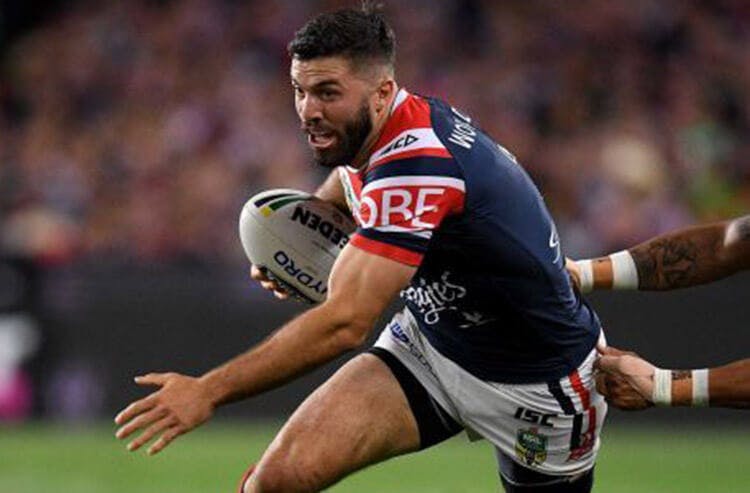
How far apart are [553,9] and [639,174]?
2423 mm

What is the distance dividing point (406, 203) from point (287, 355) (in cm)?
66

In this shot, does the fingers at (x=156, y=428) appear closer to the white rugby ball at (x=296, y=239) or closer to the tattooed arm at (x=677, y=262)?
the white rugby ball at (x=296, y=239)

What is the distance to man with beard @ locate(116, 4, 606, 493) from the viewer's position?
5.95m

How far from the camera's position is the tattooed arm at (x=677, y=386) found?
20.5 feet

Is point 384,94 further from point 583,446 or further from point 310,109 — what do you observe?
point 583,446

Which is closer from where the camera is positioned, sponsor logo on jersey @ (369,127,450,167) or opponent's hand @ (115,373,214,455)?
opponent's hand @ (115,373,214,455)

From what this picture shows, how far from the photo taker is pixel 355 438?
6496mm

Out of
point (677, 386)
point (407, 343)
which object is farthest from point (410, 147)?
point (677, 386)

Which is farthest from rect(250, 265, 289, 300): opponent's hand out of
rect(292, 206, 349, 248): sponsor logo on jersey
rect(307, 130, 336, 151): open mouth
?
rect(307, 130, 336, 151): open mouth

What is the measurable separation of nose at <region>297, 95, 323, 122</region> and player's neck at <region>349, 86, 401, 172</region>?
0.20 m

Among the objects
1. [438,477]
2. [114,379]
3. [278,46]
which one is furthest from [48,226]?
[438,477]

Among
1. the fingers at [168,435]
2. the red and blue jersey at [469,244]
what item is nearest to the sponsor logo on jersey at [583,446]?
the red and blue jersey at [469,244]

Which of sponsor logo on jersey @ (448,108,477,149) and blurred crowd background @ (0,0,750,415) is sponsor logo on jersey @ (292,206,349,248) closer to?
sponsor logo on jersey @ (448,108,477,149)

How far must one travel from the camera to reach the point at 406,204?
6090 millimetres
